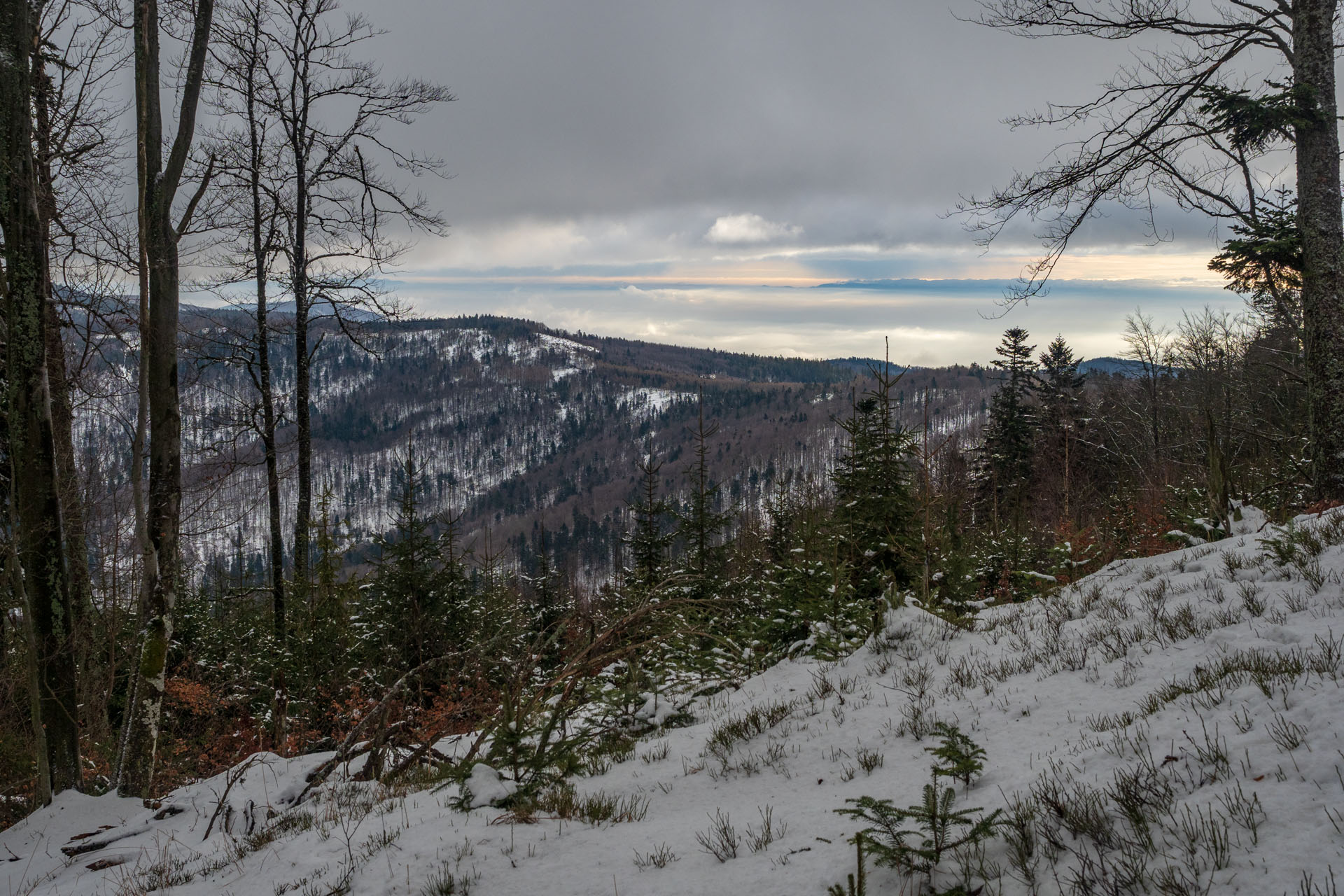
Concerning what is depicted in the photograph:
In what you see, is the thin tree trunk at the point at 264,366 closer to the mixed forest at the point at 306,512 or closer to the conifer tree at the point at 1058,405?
the mixed forest at the point at 306,512

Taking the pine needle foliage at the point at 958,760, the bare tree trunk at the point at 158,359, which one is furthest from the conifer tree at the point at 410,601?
the pine needle foliage at the point at 958,760

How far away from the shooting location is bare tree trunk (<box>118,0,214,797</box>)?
18.7 ft

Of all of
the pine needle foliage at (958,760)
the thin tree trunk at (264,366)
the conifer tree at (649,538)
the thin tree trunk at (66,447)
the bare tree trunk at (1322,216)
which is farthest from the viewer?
the conifer tree at (649,538)

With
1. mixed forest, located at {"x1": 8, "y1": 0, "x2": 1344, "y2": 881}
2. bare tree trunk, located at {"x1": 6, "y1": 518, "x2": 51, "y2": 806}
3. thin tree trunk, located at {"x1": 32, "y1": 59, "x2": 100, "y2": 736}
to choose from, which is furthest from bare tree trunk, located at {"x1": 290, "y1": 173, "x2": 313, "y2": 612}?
bare tree trunk, located at {"x1": 6, "y1": 518, "x2": 51, "y2": 806}

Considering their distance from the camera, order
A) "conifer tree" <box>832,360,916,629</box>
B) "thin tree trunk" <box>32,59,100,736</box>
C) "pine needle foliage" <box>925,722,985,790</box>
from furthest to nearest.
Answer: "conifer tree" <box>832,360,916,629</box> < "thin tree trunk" <box>32,59,100,736</box> < "pine needle foliage" <box>925,722,985,790</box>

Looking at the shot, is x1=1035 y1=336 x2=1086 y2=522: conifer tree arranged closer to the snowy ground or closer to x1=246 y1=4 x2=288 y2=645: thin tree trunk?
the snowy ground

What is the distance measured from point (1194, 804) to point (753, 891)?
157 cm

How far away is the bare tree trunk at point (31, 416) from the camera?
4922 millimetres

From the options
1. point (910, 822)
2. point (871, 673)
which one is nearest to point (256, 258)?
point (871, 673)

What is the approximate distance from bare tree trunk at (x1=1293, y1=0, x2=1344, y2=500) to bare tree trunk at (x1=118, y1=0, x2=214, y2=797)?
41.4ft

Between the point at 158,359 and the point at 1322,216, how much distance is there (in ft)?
43.7

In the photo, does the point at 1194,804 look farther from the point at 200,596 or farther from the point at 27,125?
the point at 200,596

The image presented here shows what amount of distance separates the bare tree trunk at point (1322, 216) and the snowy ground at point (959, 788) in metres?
3.10

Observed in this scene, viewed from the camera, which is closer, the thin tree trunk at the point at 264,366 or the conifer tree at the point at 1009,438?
the thin tree trunk at the point at 264,366
